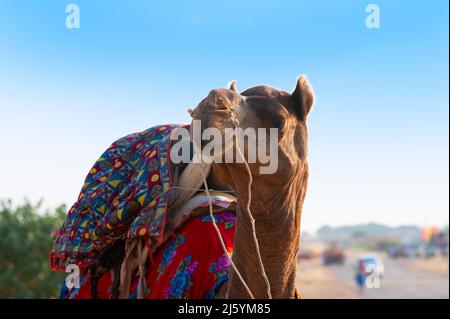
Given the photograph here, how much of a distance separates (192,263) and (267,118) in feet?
3.99

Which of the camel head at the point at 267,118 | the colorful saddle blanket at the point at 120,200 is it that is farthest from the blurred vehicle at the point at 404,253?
the camel head at the point at 267,118

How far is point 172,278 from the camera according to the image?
12.6 feet

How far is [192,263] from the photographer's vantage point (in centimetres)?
380

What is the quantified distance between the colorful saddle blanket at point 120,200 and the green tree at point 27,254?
759 cm

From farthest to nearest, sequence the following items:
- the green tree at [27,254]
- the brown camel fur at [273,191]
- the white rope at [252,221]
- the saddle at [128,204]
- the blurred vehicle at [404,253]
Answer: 1. the blurred vehicle at [404,253]
2. the green tree at [27,254]
3. the saddle at [128,204]
4. the brown camel fur at [273,191]
5. the white rope at [252,221]

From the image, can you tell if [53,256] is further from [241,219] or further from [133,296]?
[241,219]

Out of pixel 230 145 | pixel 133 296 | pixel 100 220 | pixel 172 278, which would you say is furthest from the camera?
pixel 100 220

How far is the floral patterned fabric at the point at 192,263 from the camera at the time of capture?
12.0ft

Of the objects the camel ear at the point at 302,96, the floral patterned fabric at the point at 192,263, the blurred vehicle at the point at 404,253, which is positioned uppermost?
the camel ear at the point at 302,96

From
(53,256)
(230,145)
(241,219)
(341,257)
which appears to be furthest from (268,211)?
(341,257)

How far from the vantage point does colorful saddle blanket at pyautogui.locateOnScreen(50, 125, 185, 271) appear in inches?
161

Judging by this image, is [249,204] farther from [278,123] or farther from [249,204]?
[278,123]

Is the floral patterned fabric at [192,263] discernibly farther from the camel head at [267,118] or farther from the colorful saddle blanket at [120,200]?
the camel head at [267,118]
